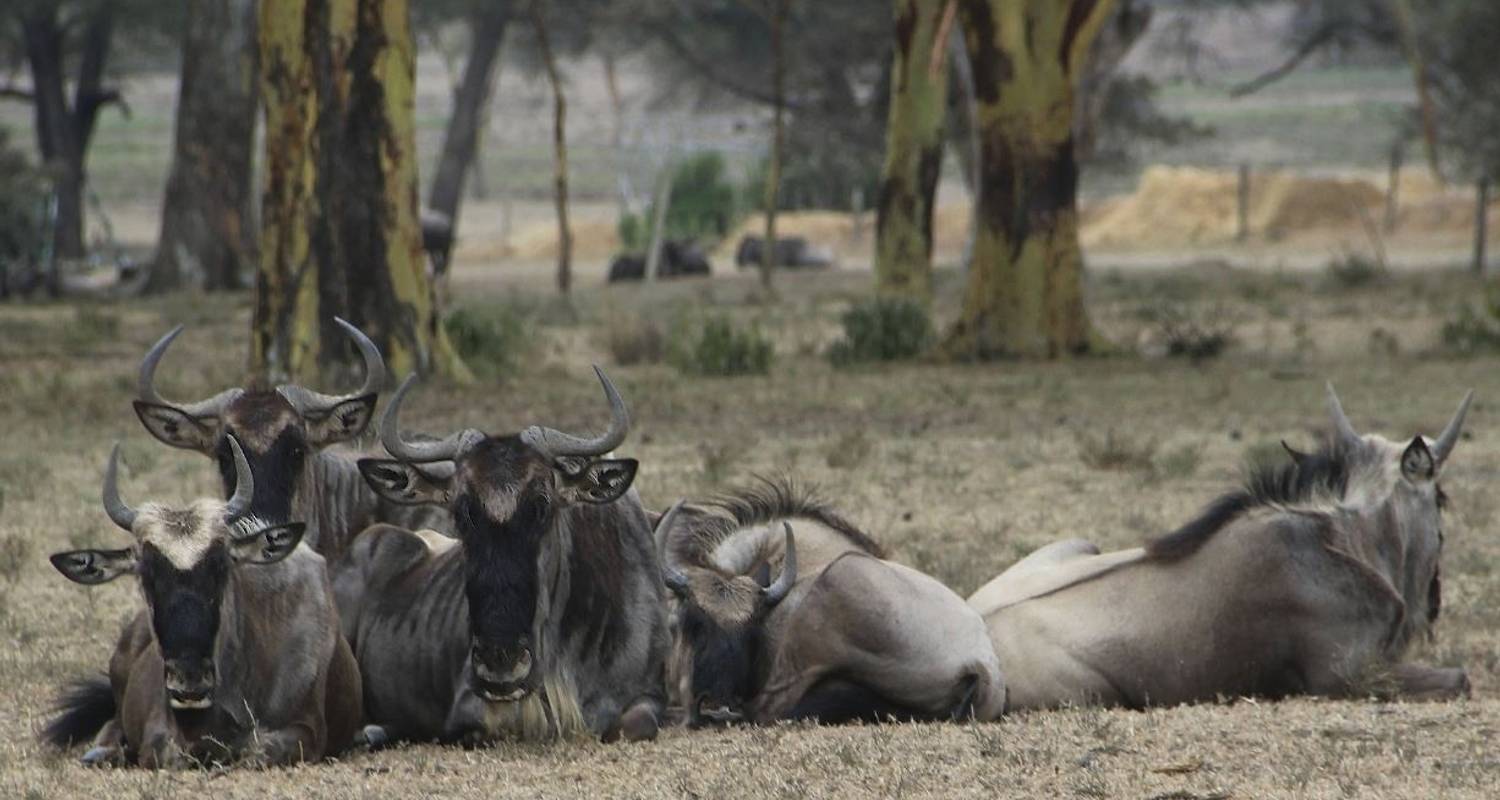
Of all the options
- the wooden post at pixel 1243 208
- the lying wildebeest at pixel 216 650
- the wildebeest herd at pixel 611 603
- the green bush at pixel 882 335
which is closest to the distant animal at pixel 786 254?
the wooden post at pixel 1243 208

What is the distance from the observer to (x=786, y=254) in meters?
41.1

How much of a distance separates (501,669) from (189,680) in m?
0.96

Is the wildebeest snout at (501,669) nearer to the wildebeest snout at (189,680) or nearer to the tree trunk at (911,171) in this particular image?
the wildebeest snout at (189,680)

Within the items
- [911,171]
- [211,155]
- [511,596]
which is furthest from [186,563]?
[211,155]

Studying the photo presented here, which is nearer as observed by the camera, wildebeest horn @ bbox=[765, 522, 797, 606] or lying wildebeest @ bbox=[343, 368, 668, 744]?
lying wildebeest @ bbox=[343, 368, 668, 744]

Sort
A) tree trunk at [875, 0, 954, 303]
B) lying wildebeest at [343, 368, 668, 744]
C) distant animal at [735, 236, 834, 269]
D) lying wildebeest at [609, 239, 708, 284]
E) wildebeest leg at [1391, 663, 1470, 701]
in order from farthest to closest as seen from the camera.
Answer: distant animal at [735, 236, 834, 269], lying wildebeest at [609, 239, 708, 284], tree trunk at [875, 0, 954, 303], wildebeest leg at [1391, 663, 1470, 701], lying wildebeest at [343, 368, 668, 744]

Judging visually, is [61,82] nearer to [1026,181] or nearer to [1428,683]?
[1026,181]

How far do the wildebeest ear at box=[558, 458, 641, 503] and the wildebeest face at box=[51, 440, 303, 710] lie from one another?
0.94 meters

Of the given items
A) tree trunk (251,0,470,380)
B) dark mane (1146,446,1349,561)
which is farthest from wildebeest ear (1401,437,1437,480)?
tree trunk (251,0,470,380)

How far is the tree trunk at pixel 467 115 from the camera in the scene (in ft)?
144

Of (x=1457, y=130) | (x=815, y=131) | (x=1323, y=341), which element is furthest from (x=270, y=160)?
(x=815, y=131)

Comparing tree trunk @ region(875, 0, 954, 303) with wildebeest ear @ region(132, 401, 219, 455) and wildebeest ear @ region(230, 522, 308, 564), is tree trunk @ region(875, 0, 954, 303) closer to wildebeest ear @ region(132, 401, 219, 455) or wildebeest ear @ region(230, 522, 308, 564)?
wildebeest ear @ region(132, 401, 219, 455)

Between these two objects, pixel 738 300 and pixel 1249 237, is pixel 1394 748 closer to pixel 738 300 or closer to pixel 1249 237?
pixel 738 300

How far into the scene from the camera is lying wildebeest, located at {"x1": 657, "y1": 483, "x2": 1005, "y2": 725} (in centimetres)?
817
